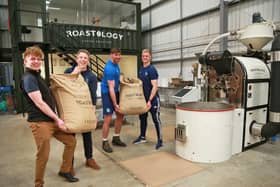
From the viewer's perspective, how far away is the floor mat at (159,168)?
2.18 m

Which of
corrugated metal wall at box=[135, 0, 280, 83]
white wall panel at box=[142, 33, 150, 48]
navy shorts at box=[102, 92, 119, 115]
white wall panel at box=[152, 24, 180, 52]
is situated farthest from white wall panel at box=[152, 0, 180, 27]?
navy shorts at box=[102, 92, 119, 115]

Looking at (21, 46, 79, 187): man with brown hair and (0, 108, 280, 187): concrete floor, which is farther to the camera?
(0, 108, 280, 187): concrete floor

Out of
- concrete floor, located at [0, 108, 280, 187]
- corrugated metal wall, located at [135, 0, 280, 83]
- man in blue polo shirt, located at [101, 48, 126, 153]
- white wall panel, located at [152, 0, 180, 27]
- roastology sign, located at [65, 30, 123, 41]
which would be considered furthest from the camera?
white wall panel, located at [152, 0, 180, 27]

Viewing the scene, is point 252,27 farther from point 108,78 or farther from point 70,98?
point 70,98

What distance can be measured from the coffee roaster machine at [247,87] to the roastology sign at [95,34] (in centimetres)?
535

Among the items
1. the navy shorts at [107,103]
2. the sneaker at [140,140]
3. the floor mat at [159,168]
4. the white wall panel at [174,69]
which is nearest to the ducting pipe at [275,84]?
the floor mat at [159,168]

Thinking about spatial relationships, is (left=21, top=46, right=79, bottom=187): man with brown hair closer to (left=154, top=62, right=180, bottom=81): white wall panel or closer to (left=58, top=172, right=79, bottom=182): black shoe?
(left=58, top=172, right=79, bottom=182): black shoe

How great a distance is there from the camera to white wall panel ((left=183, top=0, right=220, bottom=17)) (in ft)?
18.9

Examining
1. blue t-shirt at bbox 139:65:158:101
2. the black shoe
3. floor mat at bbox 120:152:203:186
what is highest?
blue t-shirt at bbox 139:65:158:101

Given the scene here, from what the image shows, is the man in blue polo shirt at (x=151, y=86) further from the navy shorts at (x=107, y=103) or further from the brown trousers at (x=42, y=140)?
the brown trousers at (x=42, y=140)

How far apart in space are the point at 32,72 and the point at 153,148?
6.64ft

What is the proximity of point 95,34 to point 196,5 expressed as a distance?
3589 millimetres

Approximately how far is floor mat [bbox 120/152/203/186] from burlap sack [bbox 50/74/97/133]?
83 centimetres

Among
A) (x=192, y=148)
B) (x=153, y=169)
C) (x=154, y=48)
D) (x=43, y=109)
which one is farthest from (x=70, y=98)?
(x=154, y=48)
